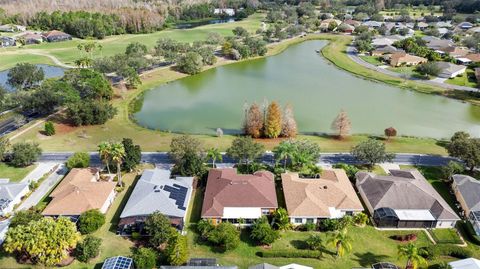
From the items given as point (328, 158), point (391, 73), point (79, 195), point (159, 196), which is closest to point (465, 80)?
point (391, 73)

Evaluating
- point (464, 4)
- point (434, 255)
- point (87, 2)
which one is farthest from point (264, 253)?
point (464, 4)

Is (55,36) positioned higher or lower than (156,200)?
higher

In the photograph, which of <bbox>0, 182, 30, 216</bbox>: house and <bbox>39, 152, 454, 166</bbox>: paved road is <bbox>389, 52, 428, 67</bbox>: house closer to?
<bbox>39, 152, 454, 166</bbox>: paved road

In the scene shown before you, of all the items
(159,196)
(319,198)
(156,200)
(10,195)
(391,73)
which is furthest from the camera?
(391,73)

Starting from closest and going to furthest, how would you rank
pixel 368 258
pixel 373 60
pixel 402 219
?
1. pixel 368 258
2. pixel 402 219
3. pixel 373 60

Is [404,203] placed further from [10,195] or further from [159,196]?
[10,195]

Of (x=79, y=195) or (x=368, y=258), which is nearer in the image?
(x=368, y=258)

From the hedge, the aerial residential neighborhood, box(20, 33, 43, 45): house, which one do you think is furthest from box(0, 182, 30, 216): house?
box(20, 33, 43, 45): house
